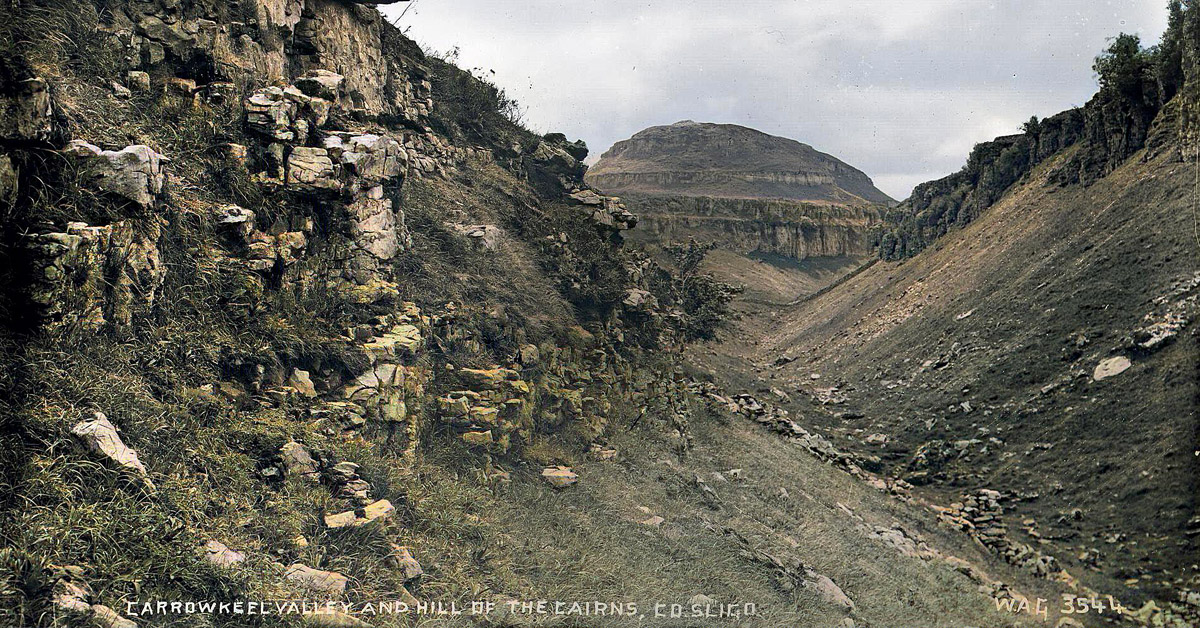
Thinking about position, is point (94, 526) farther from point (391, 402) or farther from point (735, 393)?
point (735, 393)

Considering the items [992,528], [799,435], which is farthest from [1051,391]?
[799,435]

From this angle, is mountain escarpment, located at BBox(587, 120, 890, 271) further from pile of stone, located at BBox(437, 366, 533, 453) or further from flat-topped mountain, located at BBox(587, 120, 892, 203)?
pile of stone, located at BBox(437, 366, 533, 453)

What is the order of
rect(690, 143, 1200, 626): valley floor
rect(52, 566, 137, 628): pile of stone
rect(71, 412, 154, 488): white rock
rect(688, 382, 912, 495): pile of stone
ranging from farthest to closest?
rect(688, 382, 912, 495): pile of stone → rect(690, 143, 1200, 626): valley floor → rect(71, 412, 154, 488): white rock → rect(52, 566, 137, 628): pile of stone

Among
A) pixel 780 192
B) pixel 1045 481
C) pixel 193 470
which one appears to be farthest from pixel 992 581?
pixel 780 192

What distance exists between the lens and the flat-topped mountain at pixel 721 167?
92.2m

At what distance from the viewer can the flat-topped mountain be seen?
92.2 m

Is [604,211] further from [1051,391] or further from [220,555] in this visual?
[1051,391]

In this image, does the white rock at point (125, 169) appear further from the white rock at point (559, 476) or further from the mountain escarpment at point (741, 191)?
the mountain escarpment at point (741, 191)

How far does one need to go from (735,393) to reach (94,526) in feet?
46.8

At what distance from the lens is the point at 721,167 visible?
98.3 m

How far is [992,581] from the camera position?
9.20m

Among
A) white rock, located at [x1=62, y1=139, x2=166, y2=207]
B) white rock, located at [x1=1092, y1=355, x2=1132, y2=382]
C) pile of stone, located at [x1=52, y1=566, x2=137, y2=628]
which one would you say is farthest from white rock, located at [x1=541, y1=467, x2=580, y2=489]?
white rock, located at [x1=1092, y1=355, x2=1132, y2=382]

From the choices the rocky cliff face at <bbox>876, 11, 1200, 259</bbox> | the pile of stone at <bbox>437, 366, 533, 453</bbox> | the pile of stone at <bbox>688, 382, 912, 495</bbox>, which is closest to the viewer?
the pile of stone at <bbox>437, 366, 533, 453</bbox>

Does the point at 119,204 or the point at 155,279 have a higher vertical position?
the point at 119,204
